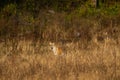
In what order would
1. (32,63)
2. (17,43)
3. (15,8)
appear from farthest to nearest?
(15,8) < (17,43) < (32,63)

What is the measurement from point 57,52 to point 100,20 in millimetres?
4511

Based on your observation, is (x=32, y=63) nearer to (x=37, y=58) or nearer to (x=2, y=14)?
(x=37, y=58)

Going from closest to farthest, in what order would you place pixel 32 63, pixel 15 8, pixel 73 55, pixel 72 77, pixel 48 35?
1. pixel 72 77
2. pixel 32 63
3. pixel 73 55
4. pixel 48 35
5. pixel 15 8

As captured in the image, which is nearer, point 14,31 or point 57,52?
point 57,52

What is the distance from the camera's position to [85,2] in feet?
48.7

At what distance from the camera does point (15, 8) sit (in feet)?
45.9

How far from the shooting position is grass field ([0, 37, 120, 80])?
705cm

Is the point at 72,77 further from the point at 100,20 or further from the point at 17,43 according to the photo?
the point at 100,20

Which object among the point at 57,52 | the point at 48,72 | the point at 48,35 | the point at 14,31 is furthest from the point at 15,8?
the point at 48,72

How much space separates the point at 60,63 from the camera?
312 inches

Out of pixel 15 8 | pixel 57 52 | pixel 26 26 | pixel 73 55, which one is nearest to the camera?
pixel 73 55

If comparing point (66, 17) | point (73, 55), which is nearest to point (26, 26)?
point (66, 17)

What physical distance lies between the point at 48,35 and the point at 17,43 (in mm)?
1769

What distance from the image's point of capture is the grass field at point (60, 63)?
7047 mm
